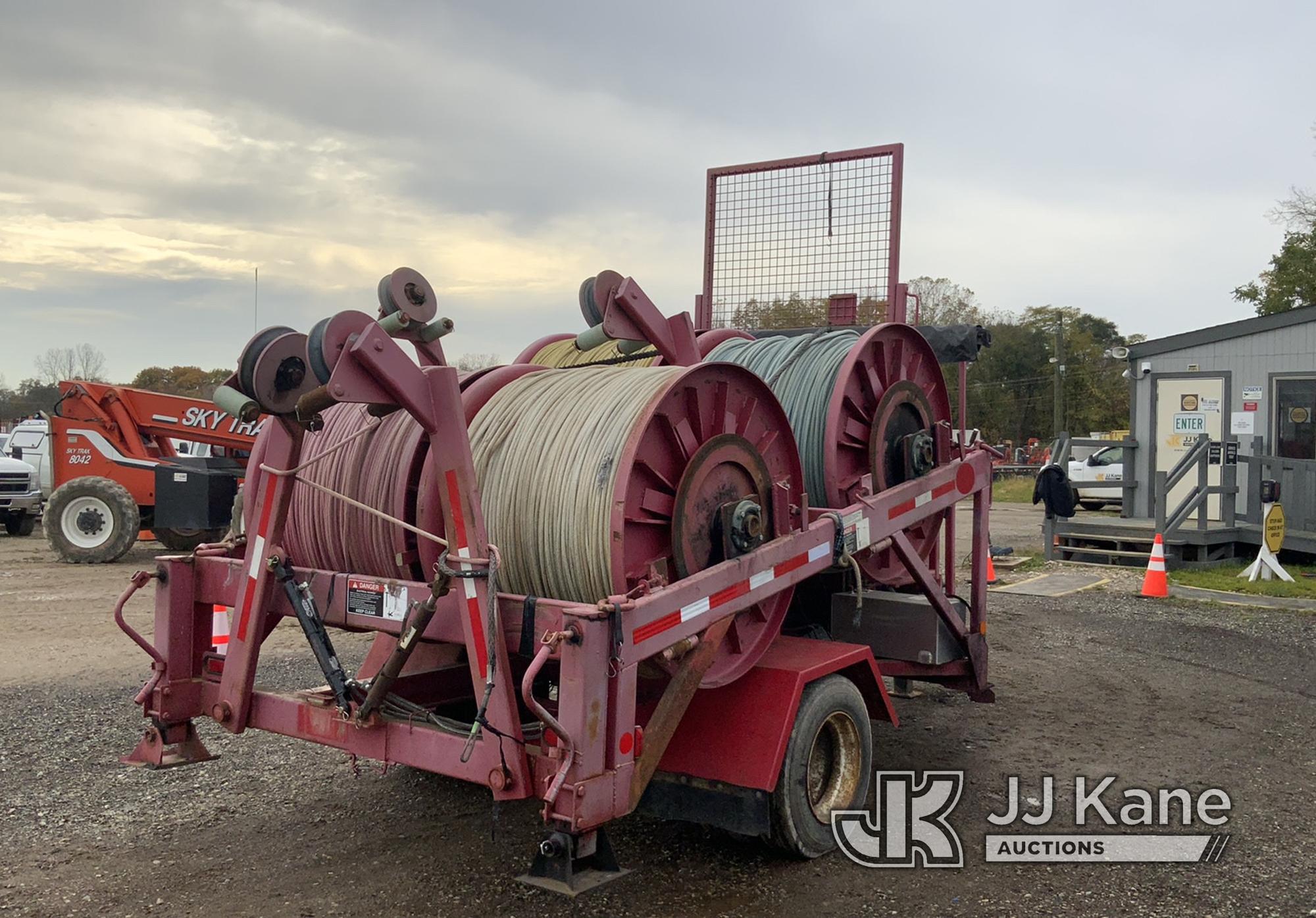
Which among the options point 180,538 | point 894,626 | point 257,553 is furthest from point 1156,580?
point 180,538

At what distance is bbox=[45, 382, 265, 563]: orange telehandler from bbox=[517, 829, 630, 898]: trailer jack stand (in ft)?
42.5

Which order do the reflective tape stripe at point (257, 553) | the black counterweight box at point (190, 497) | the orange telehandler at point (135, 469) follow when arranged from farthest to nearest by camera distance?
the orange telehandler at point (135, 469) → the black counterweight box at point (190, 497) → the reflective tape stripe at point (257, 553)

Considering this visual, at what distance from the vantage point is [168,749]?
16.2 ft

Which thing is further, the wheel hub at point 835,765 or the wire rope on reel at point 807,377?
the wire rope on reel at point 807,377

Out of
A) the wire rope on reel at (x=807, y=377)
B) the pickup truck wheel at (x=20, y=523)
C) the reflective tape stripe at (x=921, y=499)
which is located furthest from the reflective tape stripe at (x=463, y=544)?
the pickup truck wheel at (x=20, y=523)

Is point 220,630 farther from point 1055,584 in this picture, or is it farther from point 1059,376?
point 1059,376

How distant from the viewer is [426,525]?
4449 mm

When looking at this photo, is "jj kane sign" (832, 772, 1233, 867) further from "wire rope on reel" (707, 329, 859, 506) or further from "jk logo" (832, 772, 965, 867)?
"wire rope on reel" (707, 329, 859, 506)

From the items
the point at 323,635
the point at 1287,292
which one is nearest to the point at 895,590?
the point at 323,635

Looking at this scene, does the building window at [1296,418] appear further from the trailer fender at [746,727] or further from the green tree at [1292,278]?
the green tree at [1292,278]

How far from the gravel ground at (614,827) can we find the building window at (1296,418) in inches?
317

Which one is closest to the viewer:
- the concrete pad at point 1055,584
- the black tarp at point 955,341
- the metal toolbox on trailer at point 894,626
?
the metal toolbox on trailer at point 894,626

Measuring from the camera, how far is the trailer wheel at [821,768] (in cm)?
470

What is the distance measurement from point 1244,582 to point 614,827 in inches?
418
